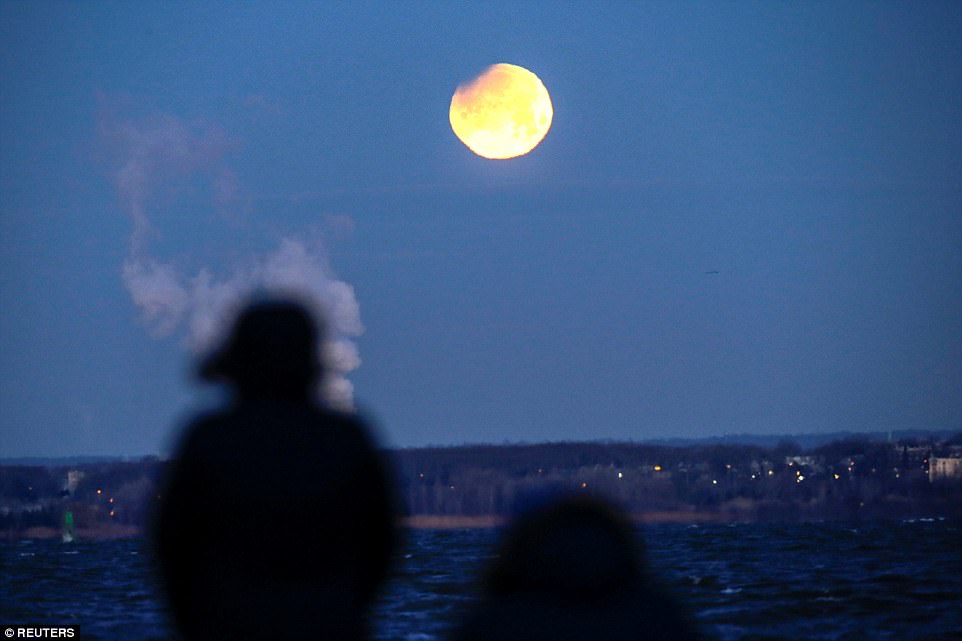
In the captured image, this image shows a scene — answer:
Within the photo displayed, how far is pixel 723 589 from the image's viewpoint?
99438 mm

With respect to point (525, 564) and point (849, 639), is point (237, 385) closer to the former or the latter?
point (525, 564)

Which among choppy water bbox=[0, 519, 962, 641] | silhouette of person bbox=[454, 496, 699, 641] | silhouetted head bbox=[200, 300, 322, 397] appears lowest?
choppy water bbox=[0, 519, 962, 641]

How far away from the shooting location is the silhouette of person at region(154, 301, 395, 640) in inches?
189

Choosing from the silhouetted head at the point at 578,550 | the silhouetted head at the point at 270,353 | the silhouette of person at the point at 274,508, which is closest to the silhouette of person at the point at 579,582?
the silhouetted head at the point at 578,550

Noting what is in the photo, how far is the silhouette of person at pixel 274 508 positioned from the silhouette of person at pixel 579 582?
0.72 m

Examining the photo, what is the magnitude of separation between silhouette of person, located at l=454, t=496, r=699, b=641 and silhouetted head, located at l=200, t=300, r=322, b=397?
1.06 metres

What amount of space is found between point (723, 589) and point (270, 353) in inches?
3828

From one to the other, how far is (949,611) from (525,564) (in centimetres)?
7839

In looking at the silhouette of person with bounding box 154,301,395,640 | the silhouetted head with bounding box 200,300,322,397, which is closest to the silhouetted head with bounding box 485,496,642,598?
the silhouette of person with bounding box 154,301,395,640

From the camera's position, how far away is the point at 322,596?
15.8 feet

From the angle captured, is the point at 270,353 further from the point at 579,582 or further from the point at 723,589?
the point at 723,589

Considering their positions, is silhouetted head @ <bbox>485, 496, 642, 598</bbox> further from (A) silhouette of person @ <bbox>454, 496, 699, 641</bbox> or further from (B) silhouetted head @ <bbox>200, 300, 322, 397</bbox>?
(B) silhouetted head @ <bbox>200, 300, 322, 397</bbox>

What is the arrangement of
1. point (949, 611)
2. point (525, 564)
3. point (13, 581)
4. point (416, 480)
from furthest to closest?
point (416, 480) < point (13, 581) < point (949, 611) < point (525, 564)

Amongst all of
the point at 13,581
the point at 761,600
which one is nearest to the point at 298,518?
the point at 761,600
